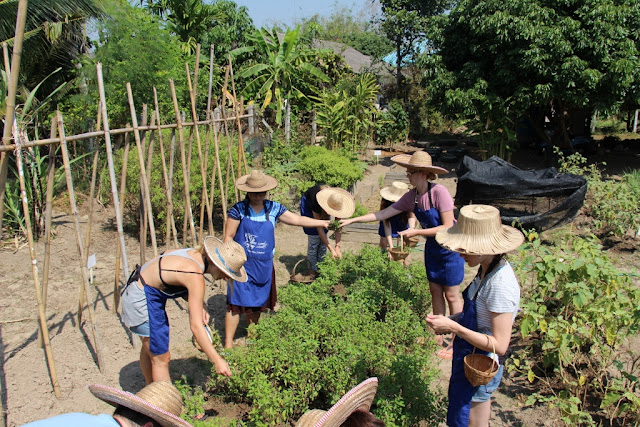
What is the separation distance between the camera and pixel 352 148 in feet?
47.1

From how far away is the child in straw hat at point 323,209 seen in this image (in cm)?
554

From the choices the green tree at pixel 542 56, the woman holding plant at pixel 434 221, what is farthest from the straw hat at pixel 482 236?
the green tree at pixel 542 56

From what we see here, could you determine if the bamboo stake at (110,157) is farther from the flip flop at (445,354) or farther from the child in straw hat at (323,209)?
the flip flop at (445,354)

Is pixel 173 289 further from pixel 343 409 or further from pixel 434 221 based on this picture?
pixel 434 221

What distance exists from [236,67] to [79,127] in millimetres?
8335

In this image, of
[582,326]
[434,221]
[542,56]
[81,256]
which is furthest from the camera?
[542,56]

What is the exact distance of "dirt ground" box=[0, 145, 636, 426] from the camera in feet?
12.9

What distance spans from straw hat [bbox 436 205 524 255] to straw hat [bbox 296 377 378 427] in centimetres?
97

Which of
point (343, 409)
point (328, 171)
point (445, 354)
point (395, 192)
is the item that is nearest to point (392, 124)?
point (328, 171)

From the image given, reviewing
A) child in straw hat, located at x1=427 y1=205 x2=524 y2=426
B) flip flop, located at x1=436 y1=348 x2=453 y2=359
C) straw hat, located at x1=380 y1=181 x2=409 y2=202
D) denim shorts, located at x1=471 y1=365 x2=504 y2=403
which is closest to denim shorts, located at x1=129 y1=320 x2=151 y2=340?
child in straw hat, located at x1=427 y1=205 x2=524 y2=426

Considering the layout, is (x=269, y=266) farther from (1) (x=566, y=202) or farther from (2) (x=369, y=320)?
(1) (x=566, y=202)

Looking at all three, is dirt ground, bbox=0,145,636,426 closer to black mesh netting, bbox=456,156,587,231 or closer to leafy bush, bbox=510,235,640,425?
leafy bush, bbox=510,235,640,425

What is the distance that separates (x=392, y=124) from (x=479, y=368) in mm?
15960

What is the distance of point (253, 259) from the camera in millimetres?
4465
